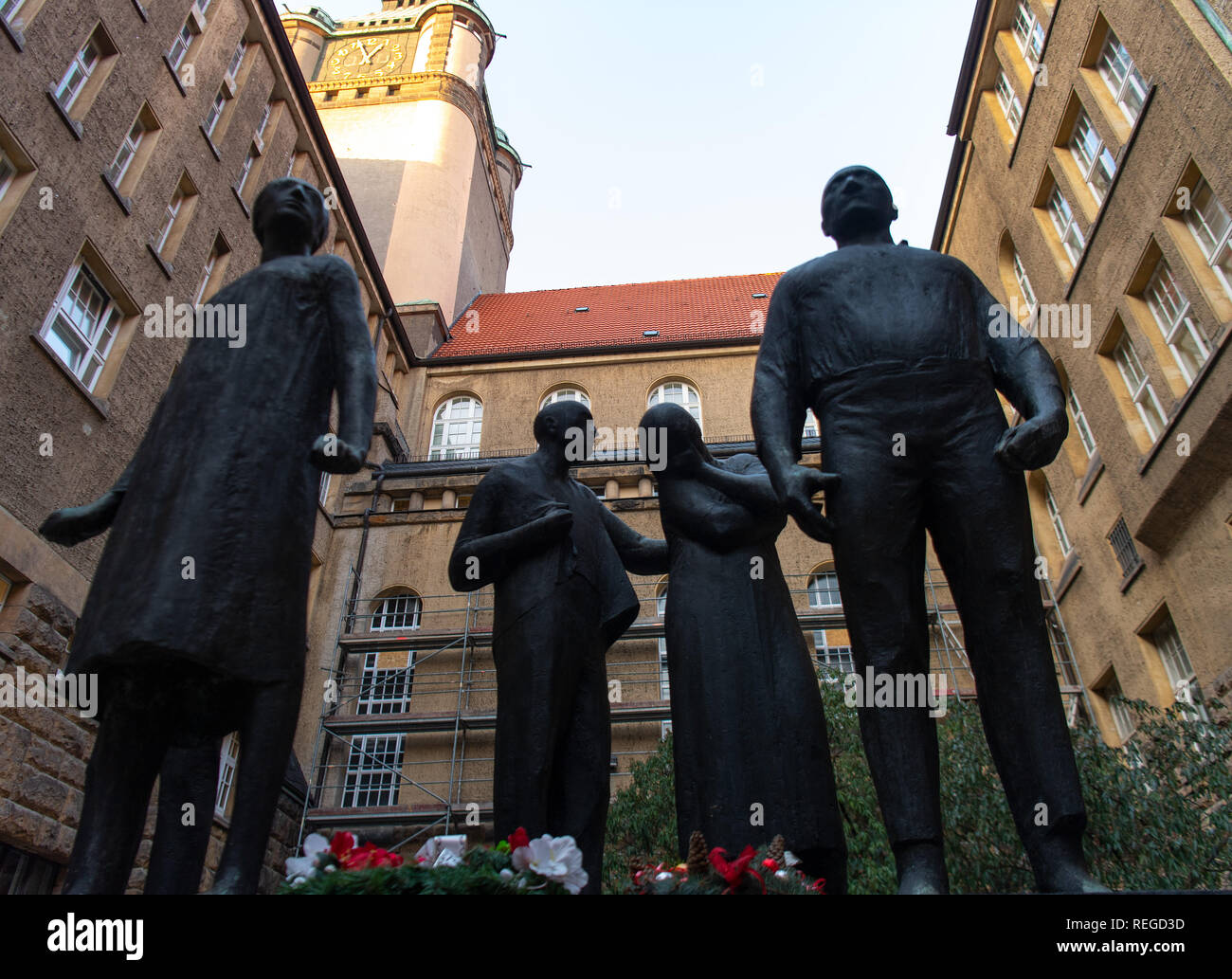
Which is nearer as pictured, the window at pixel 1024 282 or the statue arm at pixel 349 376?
the statue arm at pixel 349 376

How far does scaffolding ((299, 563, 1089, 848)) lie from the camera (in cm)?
1792

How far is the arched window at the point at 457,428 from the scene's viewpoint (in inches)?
1103

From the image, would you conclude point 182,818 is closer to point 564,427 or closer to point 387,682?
point 564,427

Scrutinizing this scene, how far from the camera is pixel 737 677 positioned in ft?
11.5

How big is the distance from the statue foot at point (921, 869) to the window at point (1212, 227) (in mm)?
13390

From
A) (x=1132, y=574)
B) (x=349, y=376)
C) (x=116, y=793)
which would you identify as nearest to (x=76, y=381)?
(x=349, y=376)

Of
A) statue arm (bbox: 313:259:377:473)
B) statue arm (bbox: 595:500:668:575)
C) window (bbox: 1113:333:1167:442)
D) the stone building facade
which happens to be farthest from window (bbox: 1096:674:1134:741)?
statue arm (bbox: 313:259:377:473)

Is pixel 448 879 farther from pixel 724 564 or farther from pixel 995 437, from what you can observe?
pixel 995 437

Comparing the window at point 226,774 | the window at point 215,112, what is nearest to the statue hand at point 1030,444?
the window at point 226,774

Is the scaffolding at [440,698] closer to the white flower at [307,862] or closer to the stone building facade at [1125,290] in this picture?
the stone building facade at [1125,290]

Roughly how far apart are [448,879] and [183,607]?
1128 millimetres

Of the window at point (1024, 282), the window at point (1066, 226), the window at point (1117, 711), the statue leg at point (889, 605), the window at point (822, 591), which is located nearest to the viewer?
the statue leg at point (889, 605)

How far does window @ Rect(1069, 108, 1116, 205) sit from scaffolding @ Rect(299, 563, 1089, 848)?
809cm

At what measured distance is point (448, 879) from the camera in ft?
6.85
